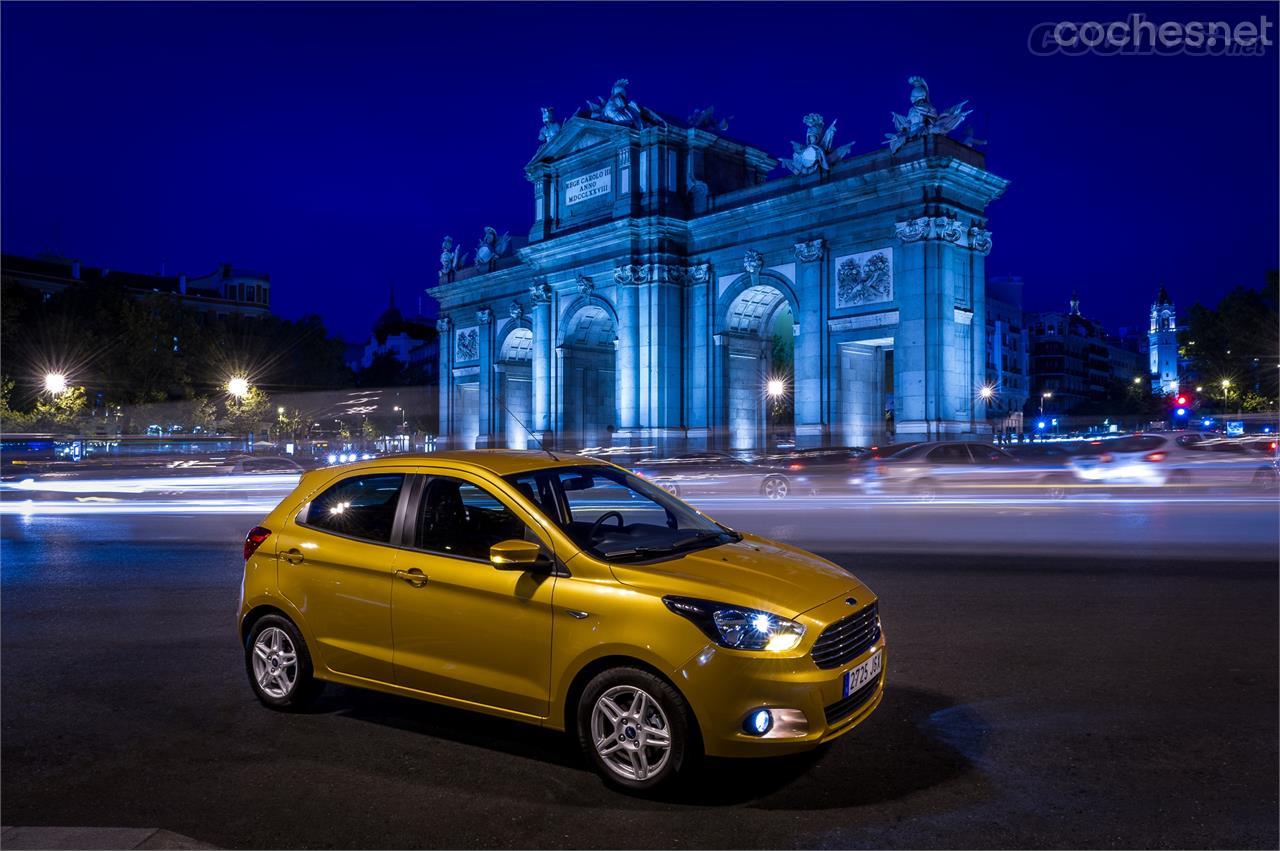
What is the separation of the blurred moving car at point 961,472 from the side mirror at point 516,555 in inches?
693

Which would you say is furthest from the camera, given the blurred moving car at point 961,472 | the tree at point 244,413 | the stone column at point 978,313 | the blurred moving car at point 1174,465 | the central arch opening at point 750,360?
the tree at point 244,413

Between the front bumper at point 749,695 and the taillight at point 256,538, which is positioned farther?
the taillight at point 256,538

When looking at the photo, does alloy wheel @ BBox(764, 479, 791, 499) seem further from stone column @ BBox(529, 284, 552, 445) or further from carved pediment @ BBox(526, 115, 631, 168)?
stone column @ BBox(529, 284, 552, 445)

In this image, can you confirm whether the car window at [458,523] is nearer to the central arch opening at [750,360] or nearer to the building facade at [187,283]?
the central arch opening at [750,360]

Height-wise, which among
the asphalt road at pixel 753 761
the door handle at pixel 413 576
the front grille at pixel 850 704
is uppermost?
the door handle at pixel 413 576

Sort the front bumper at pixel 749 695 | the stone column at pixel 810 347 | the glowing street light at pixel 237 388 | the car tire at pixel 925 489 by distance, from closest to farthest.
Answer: the front bumper at pixel 749 695 → the car tire at pixel 925 489 → the stone column at pixel 810 347 → the glowing street light at pixel 237 388

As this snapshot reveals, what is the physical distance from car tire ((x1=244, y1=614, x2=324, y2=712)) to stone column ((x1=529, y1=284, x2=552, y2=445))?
3952 centimetres

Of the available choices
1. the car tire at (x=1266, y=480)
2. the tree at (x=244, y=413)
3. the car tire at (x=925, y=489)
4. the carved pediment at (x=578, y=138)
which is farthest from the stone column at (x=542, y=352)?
the car tire at (x=1266, y=480)

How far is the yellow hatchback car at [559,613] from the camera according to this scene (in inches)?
174

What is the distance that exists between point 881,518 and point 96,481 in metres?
22.3

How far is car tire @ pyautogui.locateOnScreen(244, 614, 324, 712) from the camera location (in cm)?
581

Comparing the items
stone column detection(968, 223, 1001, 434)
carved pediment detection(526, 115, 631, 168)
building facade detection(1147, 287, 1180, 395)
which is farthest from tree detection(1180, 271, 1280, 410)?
building facade detection(1147, 287, 1180, 395)

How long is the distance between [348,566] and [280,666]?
3.09 ft

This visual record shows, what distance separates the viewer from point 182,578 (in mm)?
10953
